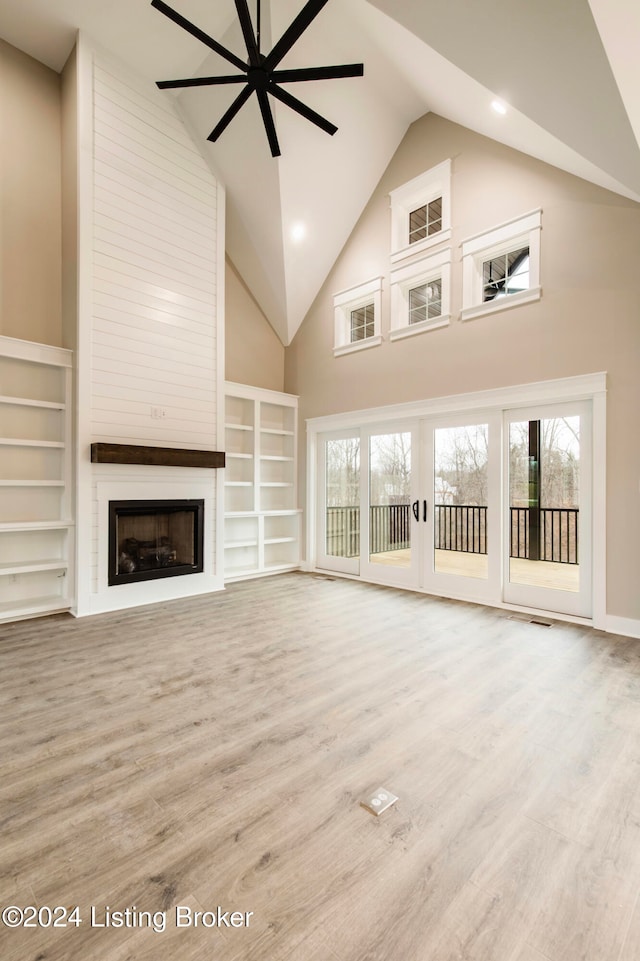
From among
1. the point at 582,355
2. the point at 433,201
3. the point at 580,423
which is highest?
the point at 433,201

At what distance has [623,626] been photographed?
3689mm

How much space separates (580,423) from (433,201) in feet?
10.5

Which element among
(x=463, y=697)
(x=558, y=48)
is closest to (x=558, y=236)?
(x=558, y=48)

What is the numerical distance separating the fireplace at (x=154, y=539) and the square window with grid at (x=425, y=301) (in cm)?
343

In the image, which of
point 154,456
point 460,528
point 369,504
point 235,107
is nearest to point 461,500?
point 460,528

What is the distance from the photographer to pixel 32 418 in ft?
14.3

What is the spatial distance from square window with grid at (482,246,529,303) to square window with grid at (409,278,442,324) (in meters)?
0.56

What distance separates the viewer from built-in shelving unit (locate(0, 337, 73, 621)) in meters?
4.16

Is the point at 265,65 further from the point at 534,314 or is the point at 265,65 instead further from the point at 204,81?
the point at 534,314

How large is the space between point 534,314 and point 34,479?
508cm

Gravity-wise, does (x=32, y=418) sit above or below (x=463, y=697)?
above

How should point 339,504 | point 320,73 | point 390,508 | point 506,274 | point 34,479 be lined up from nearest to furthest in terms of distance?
1. point 320,73
2. point 34,479
3. point 506,274
4. point 390,508
5. point 339,504

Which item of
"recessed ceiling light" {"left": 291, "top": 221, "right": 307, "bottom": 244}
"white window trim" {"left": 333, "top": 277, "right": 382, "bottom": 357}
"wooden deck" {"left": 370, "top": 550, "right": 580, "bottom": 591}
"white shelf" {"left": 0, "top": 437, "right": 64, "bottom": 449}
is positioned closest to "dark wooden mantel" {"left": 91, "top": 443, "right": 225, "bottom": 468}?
"white shelf" {"left": 0, "top": 437, "right": 64, "bottom": 449}

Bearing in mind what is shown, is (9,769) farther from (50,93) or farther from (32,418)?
(50,93)
